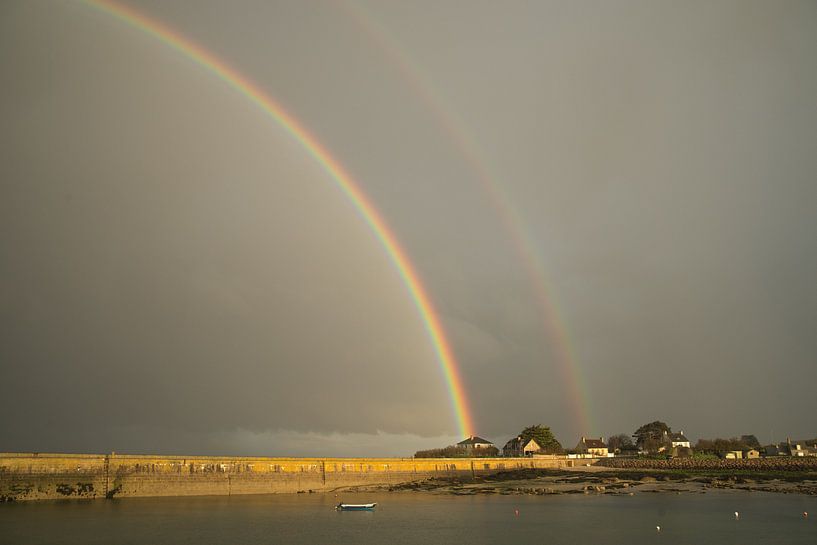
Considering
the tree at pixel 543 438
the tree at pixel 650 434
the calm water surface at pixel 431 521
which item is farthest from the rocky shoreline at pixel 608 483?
the tree at pixel 650 434

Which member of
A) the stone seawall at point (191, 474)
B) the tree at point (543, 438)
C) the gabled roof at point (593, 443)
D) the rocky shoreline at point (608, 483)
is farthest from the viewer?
the gabled roof at point (593, 443)

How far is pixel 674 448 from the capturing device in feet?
418

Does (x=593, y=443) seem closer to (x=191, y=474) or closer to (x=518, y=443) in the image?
(x=518, y=443)

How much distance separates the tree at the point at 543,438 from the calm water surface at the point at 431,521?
183 ft

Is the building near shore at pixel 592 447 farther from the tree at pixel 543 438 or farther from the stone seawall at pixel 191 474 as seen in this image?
the stone seawall at pixel 191 474

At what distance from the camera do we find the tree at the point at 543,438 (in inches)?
4700

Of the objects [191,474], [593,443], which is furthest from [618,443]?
[191,474]

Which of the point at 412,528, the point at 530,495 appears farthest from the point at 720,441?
the point at 412,528

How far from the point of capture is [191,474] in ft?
217

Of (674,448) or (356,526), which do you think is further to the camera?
(674,448)

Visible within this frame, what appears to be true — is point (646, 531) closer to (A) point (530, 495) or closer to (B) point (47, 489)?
(A) point (530, 495)

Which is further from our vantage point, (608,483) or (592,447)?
(592,447)

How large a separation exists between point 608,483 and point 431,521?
132 ft

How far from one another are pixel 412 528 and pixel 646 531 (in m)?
15.6
